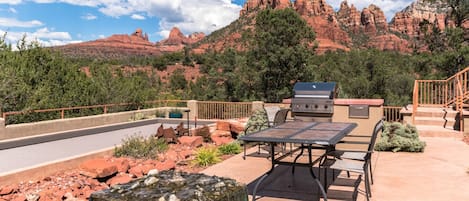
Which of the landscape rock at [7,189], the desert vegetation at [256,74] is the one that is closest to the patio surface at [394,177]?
the landscape rock at [7,189]

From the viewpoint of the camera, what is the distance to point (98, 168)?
22.9 feet

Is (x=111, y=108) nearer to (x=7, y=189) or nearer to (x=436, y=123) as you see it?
(x=7, y=189)

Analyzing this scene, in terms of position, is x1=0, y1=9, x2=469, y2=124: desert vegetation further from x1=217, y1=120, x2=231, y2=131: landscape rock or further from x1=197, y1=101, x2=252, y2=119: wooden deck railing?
x1=217, y1=120, x2=231, y2=131: landscape rock

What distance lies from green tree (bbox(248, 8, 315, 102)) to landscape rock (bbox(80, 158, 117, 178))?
52.1ft

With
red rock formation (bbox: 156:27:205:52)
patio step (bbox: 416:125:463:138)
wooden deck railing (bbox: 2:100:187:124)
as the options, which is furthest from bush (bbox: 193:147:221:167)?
red rock formation (bbox: 156:27:205:52)

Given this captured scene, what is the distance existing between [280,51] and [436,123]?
11950mm

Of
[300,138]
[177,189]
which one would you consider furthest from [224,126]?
[177,189]

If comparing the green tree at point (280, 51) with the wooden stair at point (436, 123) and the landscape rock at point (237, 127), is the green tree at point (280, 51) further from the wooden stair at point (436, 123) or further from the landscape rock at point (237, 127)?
the landscape rock at point (237, 127)

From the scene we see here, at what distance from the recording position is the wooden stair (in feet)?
33.1

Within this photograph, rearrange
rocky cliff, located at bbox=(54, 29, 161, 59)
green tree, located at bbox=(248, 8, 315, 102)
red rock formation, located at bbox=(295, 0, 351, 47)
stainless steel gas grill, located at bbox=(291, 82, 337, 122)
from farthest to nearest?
rocky cliff, located at bbox=(54, 29, 161, 59) < red rock formation, located at bbox=(295, 0, 351, 47) < green tree, located at bbox=(248, 8, 315, 102) < stainless steel gas grill, located at bbox=(291, 82, 337, 122)

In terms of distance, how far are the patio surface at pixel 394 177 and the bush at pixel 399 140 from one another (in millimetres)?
232

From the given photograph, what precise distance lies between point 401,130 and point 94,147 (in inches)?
300

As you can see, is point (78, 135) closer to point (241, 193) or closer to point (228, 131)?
point (228, 131)

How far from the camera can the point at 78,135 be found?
40.5 feet
